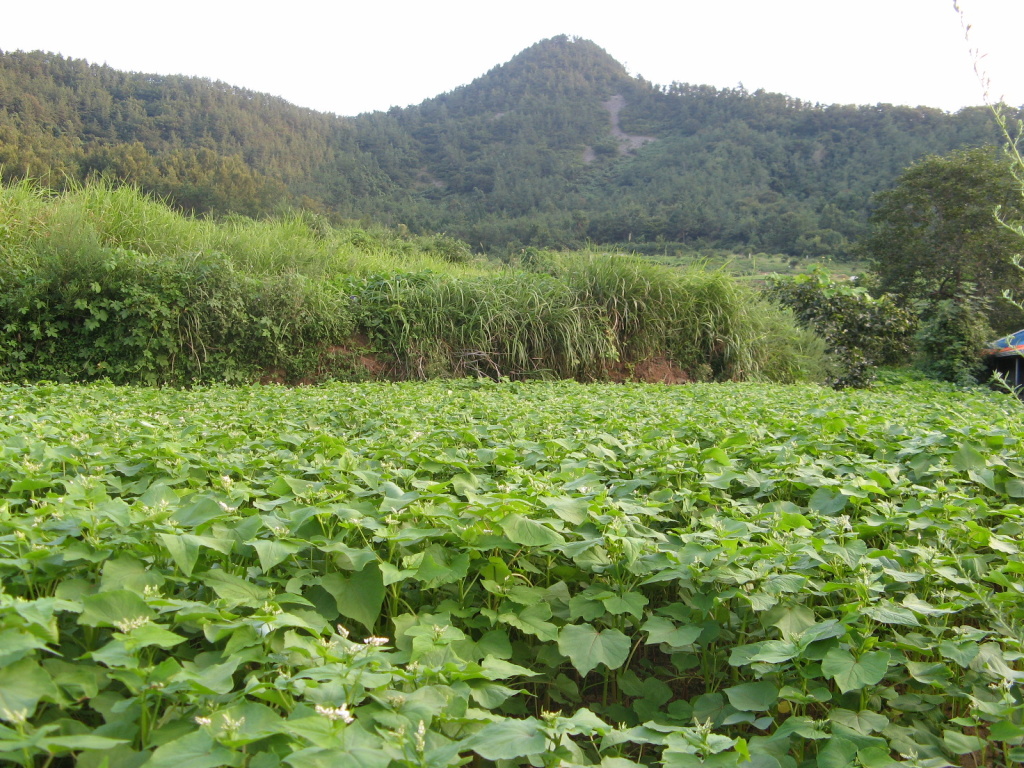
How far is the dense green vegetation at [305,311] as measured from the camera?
6.74 m

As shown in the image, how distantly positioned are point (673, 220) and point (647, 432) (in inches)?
1277

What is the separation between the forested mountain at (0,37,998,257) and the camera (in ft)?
77.8

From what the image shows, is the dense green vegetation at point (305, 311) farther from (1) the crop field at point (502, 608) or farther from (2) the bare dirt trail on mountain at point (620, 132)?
(2) the bare dirt trail on mountain at point (620, 132)

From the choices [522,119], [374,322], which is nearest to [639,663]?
[374,322]

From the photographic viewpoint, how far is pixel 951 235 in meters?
16.7

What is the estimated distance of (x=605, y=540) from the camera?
66.9 inches

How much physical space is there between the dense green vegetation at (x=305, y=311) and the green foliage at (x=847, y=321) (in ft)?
6.45

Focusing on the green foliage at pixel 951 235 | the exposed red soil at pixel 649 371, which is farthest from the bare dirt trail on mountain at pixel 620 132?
the exposed red soil at pixel 649 371

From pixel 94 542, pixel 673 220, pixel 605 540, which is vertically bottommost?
pixel 605 540

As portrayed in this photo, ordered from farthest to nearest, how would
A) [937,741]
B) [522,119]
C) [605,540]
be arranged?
[522,119] → [605,540] → [937,741]

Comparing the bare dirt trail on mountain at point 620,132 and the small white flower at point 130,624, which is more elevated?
the bare dirt trail on mountain at point 620,132

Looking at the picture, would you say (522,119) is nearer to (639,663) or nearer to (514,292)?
(514,292)

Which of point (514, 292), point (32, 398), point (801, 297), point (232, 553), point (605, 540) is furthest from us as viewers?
point (801, 297)

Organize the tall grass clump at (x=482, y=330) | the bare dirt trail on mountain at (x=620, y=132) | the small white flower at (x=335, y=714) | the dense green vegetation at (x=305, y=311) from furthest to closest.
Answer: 1. the bare dirt trail on mountain at (x=620, y=132)
2. the tall grass clump at (x=482, y=330)
3. the dense green vegetation at (x=305, y=311)
4. the small white flower at (x=335, y=714)
